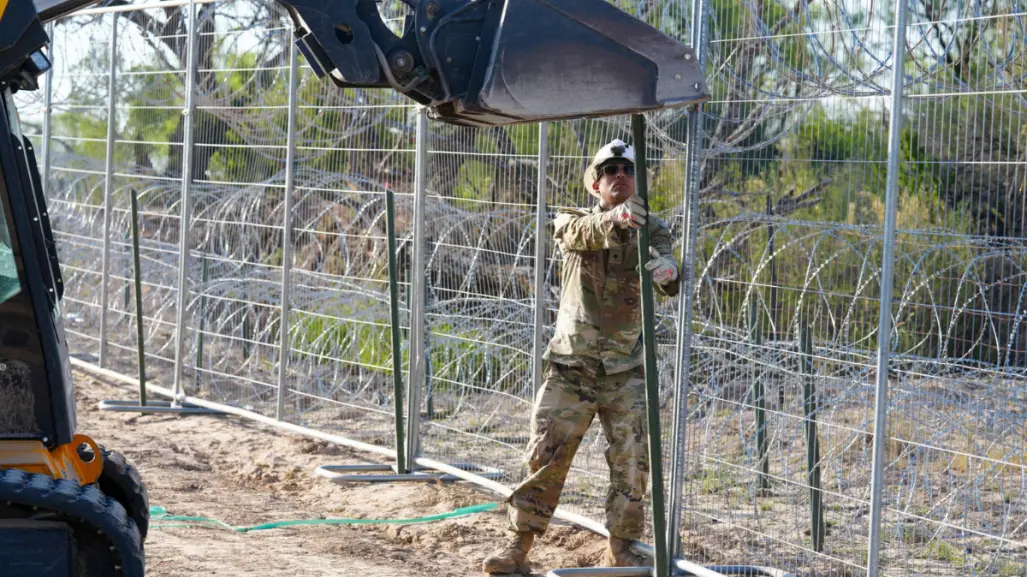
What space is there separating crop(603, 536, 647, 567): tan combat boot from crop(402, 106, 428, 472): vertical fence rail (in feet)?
8.25

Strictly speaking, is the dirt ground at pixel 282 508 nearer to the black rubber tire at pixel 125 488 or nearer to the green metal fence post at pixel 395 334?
the green metal fence post at pixel 395 334

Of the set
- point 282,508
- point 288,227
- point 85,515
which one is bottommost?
point 282,508

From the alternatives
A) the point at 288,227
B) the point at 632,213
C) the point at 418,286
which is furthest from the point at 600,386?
the point at 288,227

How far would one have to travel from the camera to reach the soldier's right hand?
5465 millimetres

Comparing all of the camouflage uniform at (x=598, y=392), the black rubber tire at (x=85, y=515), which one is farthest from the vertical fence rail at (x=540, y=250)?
the black rubber tire at (x=85, y=515)

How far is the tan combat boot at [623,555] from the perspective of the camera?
6285mm

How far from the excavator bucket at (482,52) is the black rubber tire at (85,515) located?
145 cm

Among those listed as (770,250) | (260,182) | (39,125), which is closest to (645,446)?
(770,250)

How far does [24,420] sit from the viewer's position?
3920mm

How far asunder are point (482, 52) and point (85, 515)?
1.83 metres

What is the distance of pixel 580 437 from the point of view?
6.34 meters

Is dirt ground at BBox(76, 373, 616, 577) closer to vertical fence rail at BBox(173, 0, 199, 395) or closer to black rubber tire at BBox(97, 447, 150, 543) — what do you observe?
vertical fence rail at BBox(173, 0, 199, 395)

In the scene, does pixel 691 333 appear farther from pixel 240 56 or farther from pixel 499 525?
pixel 240 56

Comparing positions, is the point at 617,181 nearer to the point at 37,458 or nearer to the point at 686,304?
the point at 686,304
